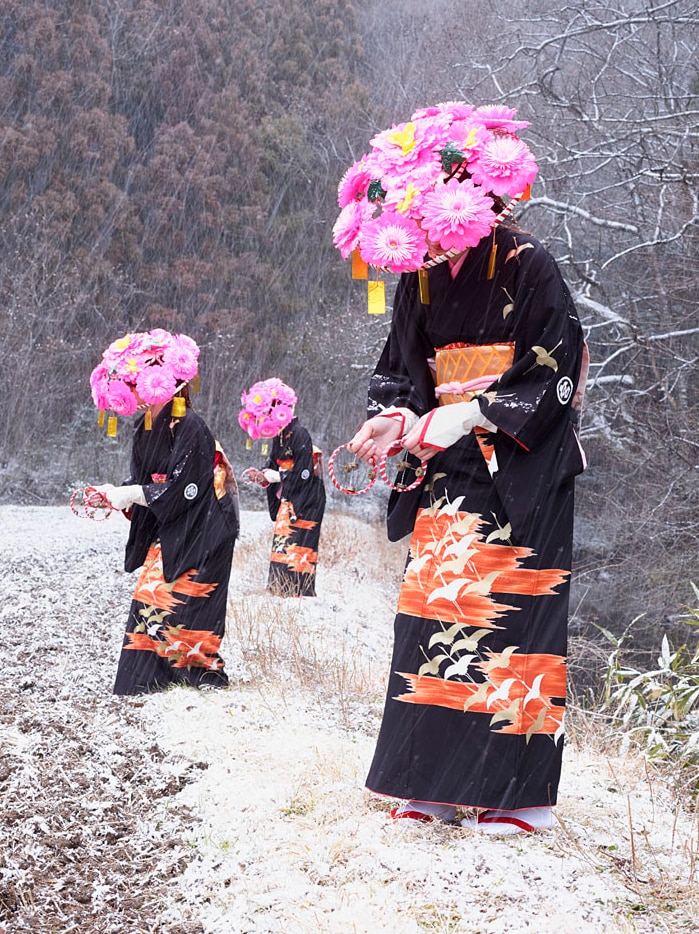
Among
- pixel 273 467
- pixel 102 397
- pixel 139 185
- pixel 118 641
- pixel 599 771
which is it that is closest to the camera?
pixel 599 771

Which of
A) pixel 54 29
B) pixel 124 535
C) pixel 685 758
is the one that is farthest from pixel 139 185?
pixel 685 758

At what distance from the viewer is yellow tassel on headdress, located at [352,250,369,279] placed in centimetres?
341

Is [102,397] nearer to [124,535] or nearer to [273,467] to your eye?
[273,467]

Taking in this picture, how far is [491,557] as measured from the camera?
10.3 feet

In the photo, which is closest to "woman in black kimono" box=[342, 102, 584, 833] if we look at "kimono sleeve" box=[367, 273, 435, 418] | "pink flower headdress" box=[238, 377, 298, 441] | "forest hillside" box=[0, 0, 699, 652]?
"kimono sleeve" box=[367, 273, 435, 418]

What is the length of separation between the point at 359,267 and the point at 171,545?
2.41m

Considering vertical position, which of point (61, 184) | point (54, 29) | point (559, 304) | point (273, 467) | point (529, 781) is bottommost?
point (529, 781)

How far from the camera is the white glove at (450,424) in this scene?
312 cm

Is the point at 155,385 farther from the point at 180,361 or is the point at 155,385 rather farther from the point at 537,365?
the point at 537,365

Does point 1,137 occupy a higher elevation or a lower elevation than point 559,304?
higher

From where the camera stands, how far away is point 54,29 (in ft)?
70.6

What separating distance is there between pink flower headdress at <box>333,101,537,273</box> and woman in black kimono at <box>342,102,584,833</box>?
0.13m

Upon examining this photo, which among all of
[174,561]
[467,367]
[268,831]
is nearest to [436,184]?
[467,367]

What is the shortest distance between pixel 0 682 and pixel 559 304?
383cm
